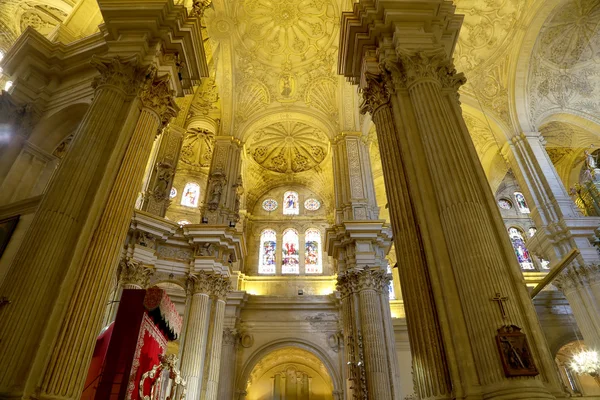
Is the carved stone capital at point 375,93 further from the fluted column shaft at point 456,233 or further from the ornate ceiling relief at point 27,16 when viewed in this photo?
the ornate ceiling relief at point 27,16

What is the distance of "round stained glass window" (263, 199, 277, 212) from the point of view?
2367cm

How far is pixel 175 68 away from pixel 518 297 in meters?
7.85

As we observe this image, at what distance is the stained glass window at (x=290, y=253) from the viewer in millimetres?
21156

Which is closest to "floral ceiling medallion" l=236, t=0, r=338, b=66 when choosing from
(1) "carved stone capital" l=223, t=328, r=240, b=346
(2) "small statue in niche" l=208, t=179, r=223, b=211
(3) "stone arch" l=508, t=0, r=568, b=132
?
(2) "small statue in niche" l=208, t=179, r=223, b=211

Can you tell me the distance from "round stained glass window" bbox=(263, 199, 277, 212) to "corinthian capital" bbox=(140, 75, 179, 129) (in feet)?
50.5

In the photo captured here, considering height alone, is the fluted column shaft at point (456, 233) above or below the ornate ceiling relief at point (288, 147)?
below

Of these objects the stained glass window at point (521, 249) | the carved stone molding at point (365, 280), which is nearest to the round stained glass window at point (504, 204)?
the stained glass window at point (521, 249)

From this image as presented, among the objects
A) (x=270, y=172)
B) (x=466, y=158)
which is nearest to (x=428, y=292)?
(x=466, y=158)

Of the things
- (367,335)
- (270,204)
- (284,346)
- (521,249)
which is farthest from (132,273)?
(521,249)

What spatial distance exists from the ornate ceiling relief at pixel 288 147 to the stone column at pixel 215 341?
32.7ft

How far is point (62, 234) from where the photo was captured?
18.8ft

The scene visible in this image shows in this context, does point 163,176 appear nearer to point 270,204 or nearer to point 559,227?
point 270,204

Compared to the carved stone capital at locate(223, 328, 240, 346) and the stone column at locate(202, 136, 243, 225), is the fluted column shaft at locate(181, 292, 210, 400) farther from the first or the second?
the carved stone capital at locate(223, 328, 240, 346)

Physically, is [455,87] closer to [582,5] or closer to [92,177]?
[92,177]
